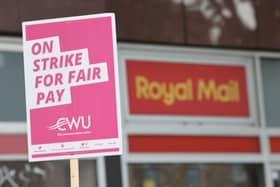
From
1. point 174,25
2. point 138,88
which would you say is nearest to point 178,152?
point 138,88

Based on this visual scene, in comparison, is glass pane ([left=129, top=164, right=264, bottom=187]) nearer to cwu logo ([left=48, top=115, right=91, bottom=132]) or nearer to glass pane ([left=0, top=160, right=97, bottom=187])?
glass pane ([left=0, top=160, right=97, bottom=187])

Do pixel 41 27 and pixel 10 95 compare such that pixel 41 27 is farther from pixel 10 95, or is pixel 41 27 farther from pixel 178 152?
pixel 178 152

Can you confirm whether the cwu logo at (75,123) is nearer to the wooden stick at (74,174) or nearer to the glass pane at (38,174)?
the wooden stick at (74,174)

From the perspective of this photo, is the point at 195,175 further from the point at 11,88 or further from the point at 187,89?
the point at 11,88

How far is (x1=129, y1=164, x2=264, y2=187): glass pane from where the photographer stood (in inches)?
311

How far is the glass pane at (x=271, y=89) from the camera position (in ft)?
28.6

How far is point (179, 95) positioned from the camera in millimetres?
8188

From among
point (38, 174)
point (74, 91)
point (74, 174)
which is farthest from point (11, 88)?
point (74, 174)

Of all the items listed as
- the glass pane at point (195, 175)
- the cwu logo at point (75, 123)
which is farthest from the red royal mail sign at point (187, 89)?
the cwu logo at point (75, 123)

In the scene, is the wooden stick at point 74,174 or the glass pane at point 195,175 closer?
the wooden stick at point 74,174

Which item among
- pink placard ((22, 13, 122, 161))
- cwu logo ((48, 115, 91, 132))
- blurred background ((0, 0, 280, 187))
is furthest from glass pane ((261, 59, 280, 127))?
cwu logo ((48, 115, 91, 132))

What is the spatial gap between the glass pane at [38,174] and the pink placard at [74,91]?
6.81 feet

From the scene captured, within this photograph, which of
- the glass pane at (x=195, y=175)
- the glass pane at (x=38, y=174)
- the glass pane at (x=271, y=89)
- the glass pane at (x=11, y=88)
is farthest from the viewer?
the glass pane at (x=271, y=89)

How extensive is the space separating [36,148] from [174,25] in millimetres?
3335
